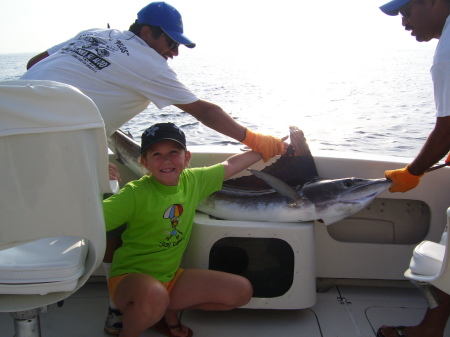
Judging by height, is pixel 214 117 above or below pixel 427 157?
above

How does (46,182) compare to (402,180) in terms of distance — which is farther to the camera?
(402,180)

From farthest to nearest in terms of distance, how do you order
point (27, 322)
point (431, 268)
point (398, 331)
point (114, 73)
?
point (114, 73)
point (398, 331)
point (431, 268)
point (27, 322)

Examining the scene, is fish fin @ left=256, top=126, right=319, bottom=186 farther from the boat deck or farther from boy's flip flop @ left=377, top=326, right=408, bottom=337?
boy's flip flop @ left=377, top=326, right=408, bottom=337

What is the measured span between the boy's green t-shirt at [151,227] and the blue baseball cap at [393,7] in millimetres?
1112

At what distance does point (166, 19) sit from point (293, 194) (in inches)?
38.8

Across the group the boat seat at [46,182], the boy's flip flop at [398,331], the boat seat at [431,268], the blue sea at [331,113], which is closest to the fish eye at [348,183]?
the boat seat at [431,268]

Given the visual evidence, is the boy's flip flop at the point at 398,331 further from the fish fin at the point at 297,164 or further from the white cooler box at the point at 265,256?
the fish fin at the point at 297,164

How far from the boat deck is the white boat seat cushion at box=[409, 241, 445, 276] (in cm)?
48

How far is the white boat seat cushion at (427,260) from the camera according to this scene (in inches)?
62.8

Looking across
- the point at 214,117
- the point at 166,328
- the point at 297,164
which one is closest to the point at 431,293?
the point at 297,164

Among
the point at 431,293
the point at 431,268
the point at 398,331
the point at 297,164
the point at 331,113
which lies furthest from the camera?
the point at 331,113

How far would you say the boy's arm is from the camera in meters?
2.14

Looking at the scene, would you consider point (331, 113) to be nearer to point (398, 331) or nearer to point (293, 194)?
point (293, 194)

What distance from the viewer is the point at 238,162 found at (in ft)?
7.16
